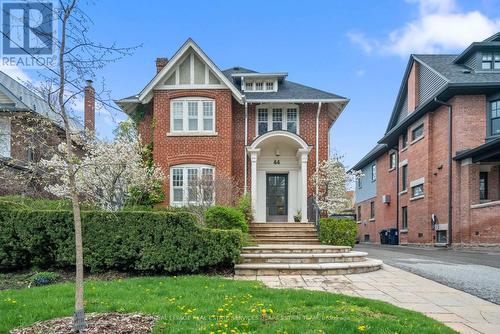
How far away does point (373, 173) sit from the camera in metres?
30.6

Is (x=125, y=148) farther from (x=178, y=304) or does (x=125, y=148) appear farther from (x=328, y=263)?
(x=178, y=304)

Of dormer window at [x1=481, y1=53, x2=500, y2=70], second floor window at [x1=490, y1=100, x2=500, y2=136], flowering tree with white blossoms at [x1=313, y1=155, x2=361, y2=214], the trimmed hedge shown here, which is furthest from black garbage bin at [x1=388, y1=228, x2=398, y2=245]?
the trimmed hedge

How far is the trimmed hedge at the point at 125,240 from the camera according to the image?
8094 mm

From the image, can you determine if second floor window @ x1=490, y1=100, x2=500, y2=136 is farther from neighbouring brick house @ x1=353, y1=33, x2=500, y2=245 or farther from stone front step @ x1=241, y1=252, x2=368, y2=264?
stone front step @ x1=241, y1=252, x2=368, y2=264

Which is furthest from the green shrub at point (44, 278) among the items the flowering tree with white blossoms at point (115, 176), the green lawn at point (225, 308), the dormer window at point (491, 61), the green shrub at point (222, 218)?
the dormer window at point (491, 61)

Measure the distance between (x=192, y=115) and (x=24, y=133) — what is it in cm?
1101

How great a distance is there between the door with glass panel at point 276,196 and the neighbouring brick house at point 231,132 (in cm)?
4

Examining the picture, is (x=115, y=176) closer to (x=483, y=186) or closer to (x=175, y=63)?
(x=175, y=63)

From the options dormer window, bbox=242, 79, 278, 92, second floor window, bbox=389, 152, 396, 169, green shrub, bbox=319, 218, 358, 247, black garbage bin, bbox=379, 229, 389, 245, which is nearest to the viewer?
green shrub, bbox=319, 218, 358, 247

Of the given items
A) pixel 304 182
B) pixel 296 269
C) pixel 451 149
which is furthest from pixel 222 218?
pixel 451 149

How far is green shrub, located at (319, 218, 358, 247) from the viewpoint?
37.4 feet

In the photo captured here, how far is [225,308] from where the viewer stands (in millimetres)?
4996

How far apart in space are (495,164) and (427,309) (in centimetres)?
1411

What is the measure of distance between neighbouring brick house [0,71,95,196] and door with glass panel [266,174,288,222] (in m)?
7.50
